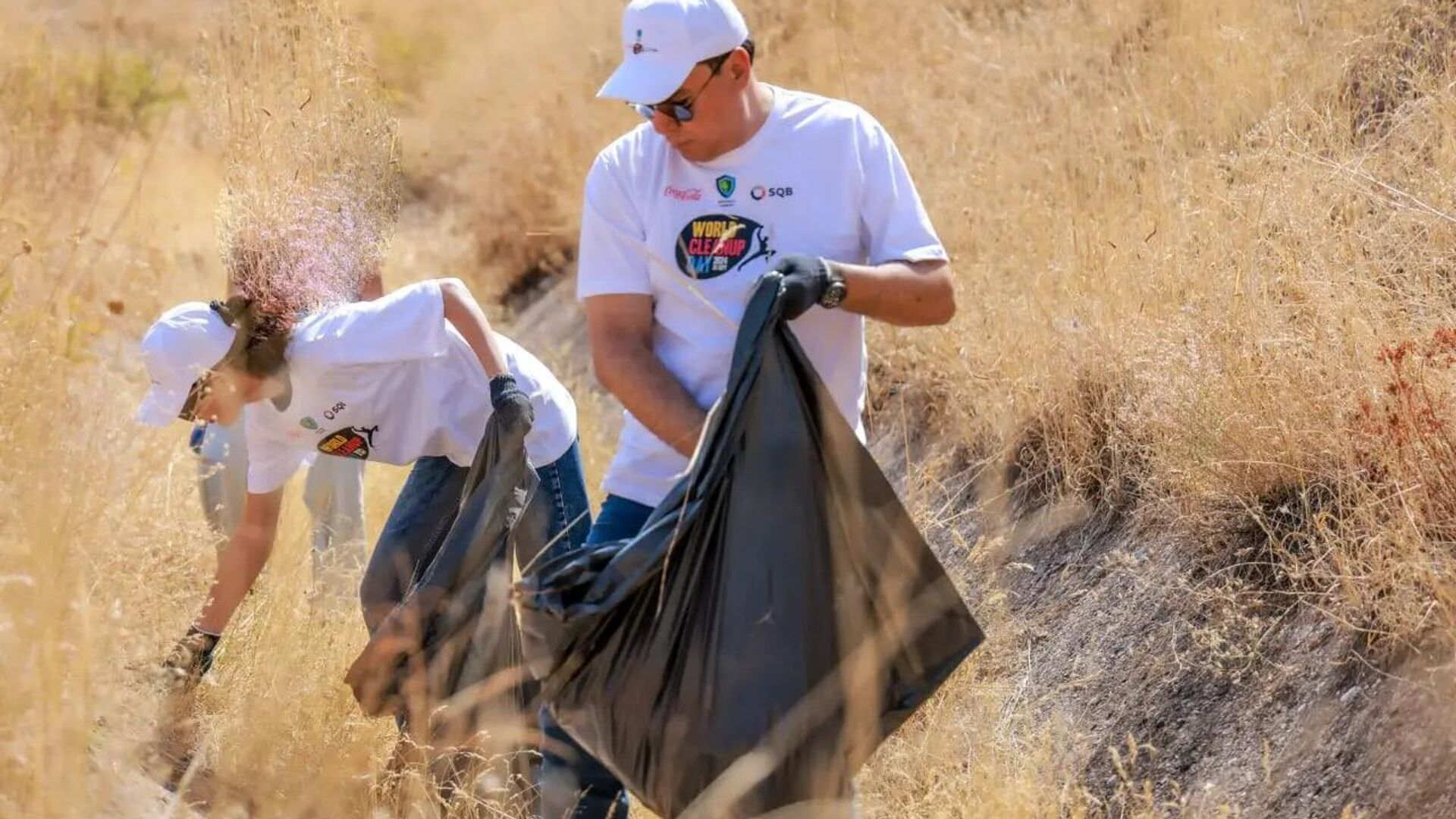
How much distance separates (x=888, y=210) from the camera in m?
2.94

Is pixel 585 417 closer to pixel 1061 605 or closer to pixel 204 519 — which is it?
pixel 204 519

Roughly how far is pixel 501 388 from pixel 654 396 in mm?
845

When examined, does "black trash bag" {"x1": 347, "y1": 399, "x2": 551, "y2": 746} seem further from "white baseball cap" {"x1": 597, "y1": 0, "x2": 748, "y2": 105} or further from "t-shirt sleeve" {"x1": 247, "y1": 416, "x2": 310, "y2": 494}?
"white baseball cap" {"x1": 597, "y1": 0, "x2": 748, "y2": 105}

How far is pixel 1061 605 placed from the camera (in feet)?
14.6

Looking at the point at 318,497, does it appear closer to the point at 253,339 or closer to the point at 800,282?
the point at 253,339

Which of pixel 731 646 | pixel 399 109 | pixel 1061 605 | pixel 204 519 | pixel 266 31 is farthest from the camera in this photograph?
pixel 399 109

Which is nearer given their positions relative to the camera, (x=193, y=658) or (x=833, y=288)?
(x=833, y=288)

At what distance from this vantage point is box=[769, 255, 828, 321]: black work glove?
262 cm

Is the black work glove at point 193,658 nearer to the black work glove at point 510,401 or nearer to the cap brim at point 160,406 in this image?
the cap brim at point 160,406

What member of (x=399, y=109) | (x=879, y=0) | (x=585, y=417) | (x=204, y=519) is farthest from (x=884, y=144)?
(x=399, y=109)

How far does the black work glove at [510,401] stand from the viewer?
3.64 m

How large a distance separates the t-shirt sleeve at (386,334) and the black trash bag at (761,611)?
4.22 ft

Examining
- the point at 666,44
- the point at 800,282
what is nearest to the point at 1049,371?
the point at 666,44

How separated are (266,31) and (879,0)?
17.9 feet
